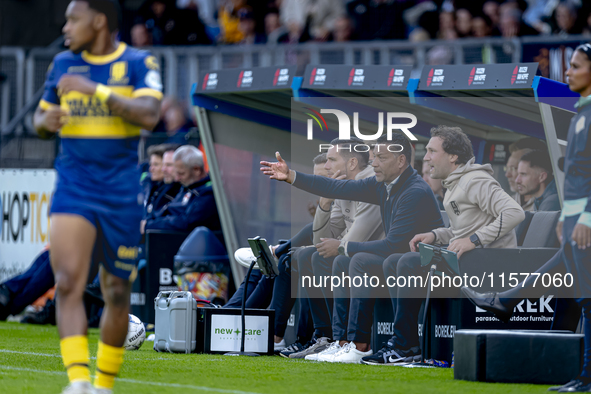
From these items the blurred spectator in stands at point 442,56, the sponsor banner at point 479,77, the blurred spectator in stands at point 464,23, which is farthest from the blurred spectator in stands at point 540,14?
the sponsor banner at point 479,77

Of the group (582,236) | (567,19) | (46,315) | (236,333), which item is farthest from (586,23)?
(582,236)

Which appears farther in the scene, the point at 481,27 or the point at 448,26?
the point at 448,26

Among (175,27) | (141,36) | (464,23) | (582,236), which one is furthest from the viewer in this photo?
(141,36)

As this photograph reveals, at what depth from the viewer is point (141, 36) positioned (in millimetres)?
15328

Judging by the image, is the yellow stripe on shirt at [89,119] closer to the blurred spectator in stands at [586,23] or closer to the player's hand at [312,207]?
the player's hand at [312,207]

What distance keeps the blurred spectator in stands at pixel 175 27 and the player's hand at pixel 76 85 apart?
10202mm

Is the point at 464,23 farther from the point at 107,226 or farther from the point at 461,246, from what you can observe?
the point at 107,226

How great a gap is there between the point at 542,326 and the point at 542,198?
0.97m

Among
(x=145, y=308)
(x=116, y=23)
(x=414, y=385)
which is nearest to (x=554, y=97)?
(x=414, y=385)

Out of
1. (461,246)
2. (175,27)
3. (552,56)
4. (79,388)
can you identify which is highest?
(175,27)

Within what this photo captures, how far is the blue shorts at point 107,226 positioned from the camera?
4895 millimetres

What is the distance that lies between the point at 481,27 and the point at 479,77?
5528 mm

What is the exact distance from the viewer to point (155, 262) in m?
10.5

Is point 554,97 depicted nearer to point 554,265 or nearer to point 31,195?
point 554,265
